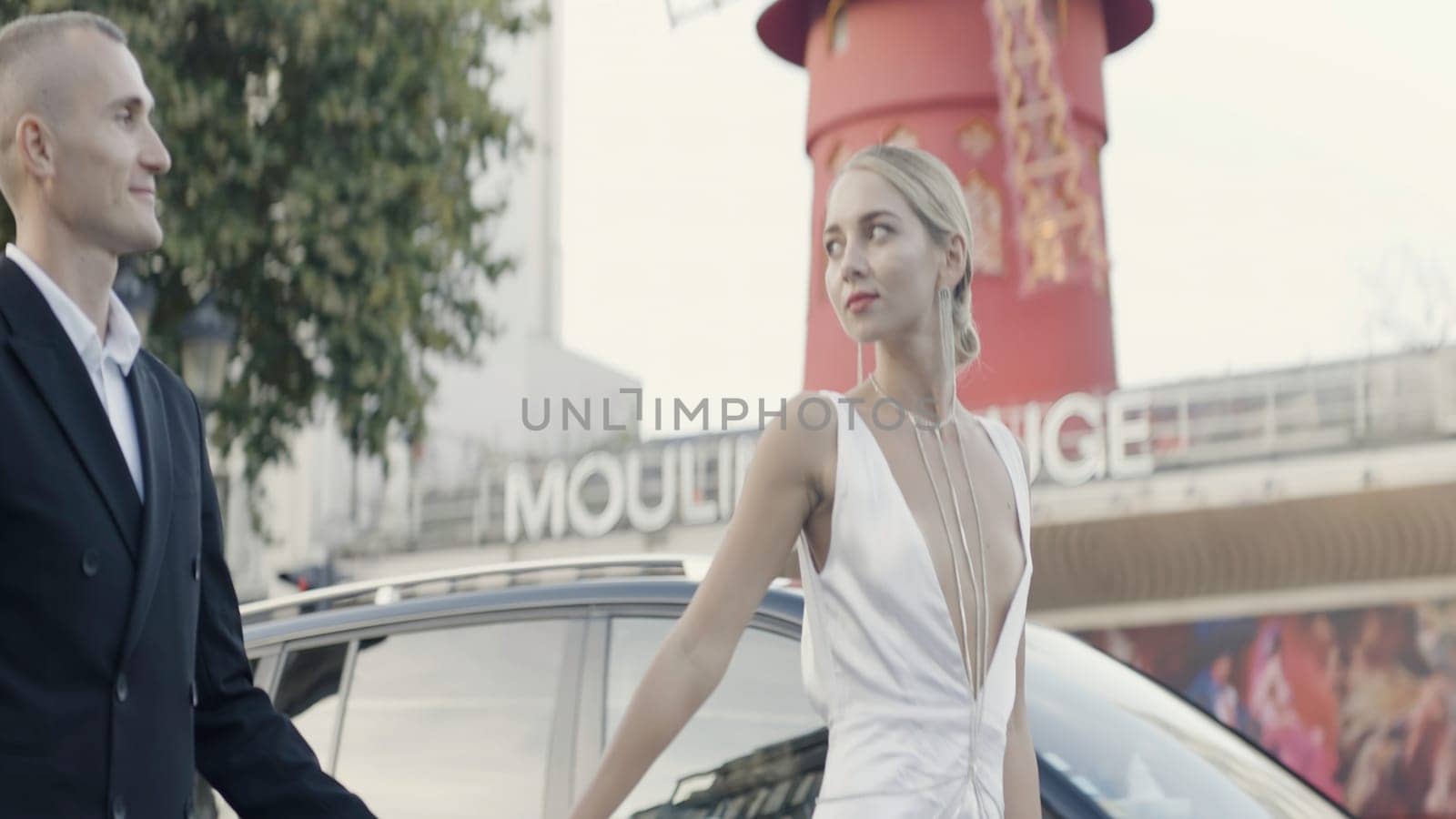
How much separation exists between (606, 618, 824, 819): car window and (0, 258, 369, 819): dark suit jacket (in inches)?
41.9

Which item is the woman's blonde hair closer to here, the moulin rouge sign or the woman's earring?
the woman's earring

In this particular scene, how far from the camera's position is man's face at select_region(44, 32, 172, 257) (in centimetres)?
210

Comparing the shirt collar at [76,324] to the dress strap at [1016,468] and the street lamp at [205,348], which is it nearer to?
the dress strap at [1016,468]

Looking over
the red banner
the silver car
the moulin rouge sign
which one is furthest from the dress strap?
the moulin rouge sign

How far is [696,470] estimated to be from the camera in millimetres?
19438

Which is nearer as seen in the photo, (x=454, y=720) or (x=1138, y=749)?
(x=1138, y=749)

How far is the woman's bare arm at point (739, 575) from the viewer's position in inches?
86.0

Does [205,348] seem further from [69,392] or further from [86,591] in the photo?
[86,591]

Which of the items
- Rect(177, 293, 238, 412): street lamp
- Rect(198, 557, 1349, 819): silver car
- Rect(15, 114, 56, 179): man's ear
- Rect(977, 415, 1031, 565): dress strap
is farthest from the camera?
Rect(177, 293, 238, 412): street lamp

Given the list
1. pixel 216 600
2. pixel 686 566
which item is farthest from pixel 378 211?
pixel 216 600

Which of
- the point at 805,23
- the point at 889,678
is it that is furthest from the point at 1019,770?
the point at 805,23

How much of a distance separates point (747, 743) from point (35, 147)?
161 cm

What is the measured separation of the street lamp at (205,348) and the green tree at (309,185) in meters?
1.25

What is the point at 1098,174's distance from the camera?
61.1 feet
